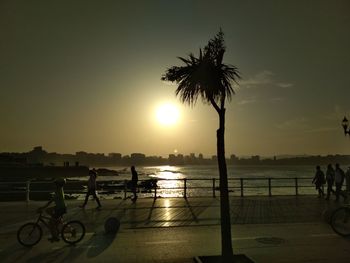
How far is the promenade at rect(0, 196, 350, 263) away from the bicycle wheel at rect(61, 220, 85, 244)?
7.7 inches

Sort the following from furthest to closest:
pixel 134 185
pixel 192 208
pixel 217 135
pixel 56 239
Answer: pixel 134 185 → pixel 192 208 → pixel 56 239 → pixel 217 135

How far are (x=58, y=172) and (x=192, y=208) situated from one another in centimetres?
12560

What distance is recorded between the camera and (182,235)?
1162cm

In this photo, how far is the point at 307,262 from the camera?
8469mm

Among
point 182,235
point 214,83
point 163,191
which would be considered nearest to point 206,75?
point 214,83

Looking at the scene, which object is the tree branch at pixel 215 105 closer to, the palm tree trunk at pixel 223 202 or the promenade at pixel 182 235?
the palm tree trunk at pixel 223 202

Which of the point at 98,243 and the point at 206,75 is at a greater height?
the point at 206,75

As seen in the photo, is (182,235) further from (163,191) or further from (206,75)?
(163,191)

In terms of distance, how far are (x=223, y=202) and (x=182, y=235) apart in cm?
403

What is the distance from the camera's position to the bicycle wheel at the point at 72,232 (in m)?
10.5

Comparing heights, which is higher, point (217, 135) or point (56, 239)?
point (217, 135)

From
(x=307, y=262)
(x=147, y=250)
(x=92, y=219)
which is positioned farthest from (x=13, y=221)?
(x=307, y=262)

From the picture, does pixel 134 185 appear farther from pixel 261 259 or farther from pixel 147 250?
pixel 261 259

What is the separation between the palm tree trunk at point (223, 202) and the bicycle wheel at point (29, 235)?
5267 mm
